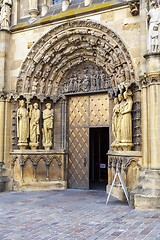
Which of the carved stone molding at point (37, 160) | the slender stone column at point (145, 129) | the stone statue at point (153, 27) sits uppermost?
the stone statue at point (153, 27)

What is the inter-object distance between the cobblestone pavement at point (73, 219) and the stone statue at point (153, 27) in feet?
13.3

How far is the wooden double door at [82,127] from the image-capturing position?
10250mm

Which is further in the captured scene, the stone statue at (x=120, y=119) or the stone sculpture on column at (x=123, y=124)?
the stone statue at (x=120, y=119)

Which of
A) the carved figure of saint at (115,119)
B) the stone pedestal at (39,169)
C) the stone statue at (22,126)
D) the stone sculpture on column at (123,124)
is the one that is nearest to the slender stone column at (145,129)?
the stone sculpture on column at (123,124)

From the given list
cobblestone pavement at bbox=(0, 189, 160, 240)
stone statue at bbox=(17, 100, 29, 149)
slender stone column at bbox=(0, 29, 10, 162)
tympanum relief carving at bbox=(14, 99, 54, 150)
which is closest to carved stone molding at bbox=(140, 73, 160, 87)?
cobblestone pavement at bbox=(0, 189, 160, 240)

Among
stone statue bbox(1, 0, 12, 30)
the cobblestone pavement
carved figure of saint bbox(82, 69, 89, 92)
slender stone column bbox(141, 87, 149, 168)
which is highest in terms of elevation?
stone statue bbox(1, 0, 12, 30)

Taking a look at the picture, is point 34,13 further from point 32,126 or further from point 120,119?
point 120,119

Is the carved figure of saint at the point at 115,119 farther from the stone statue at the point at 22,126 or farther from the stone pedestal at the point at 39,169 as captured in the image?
the stone statue at the point at 22,126

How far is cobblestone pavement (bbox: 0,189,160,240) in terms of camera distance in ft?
Answer: 16.6

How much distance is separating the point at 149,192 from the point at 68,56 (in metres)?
5.75

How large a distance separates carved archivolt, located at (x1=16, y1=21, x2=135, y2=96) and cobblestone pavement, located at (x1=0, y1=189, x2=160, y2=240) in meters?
3.79

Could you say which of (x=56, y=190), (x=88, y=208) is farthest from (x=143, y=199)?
(x=56, y=190)

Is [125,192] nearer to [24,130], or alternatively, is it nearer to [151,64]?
[151,64]

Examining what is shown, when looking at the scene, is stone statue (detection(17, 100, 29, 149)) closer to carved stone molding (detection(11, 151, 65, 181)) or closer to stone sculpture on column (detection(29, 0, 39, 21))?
carved stone molding (detection(11, 151, 65, 181))
